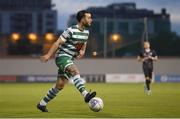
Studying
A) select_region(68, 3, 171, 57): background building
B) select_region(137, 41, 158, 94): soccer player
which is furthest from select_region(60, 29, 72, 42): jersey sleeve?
select_region(68, 3, 171, 57): background building

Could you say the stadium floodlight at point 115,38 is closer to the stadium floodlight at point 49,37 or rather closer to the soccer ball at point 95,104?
the stadium floodlight at point 49,37

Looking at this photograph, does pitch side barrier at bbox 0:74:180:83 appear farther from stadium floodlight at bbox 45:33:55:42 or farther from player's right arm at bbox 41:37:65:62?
player's right arm at bbox 41:37:65:62

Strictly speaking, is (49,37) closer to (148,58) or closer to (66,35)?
(148,58)

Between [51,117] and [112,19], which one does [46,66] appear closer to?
[112,19]

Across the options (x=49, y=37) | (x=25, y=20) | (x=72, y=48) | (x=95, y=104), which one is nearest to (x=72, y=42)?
(x=72, y=48)

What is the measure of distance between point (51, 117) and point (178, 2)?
116 ft

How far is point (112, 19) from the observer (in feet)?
182

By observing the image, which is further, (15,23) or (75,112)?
(15,23)

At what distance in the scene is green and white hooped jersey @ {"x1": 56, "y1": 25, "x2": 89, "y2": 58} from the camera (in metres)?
14.5

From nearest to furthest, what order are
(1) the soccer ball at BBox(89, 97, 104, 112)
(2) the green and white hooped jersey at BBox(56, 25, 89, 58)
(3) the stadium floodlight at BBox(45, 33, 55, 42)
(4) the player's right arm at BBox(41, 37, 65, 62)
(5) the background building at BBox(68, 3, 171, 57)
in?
1. (1) the soccer ball at BBox(89, 97, 104, 112)
2. (4) the player's right arm at BBox(41, 37, 65, 62)
3. (2) the green and white hooped jersey at BBox(56, 25, 89, 58)
4. (5) the background building at BBox(68, 3, 171, 57)
5. (3) the stadium floodlight at BBox(45, 33, 55, 42)

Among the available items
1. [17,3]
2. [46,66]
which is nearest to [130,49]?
[46,66]

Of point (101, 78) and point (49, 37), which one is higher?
point (49, 37)

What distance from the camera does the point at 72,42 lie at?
47.8 ft

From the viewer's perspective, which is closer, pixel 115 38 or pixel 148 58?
pixel 148 58
